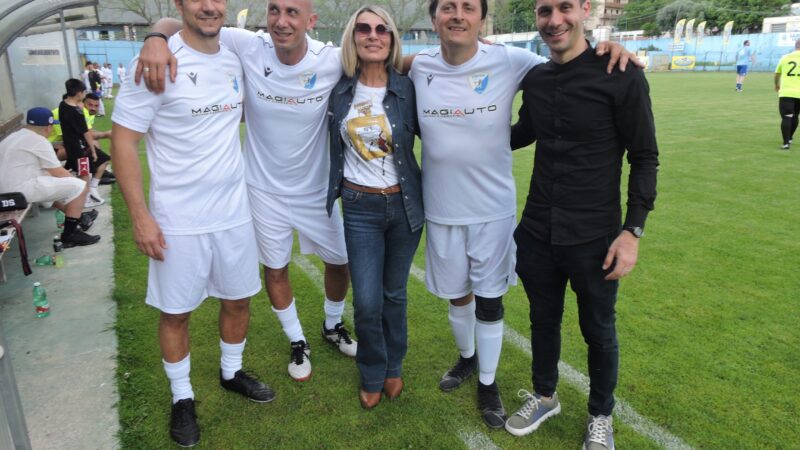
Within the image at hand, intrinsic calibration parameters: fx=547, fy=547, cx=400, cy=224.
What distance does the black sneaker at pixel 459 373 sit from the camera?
135 inches

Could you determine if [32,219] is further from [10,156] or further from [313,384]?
[313,384]

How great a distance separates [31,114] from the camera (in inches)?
259

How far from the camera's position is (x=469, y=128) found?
113 inches

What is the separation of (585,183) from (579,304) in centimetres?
62

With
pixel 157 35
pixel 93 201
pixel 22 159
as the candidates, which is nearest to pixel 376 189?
pixel 157 35

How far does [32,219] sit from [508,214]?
7.18 m

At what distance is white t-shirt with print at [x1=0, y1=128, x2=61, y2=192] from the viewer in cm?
613

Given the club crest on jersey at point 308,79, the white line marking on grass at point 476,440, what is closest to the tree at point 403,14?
the club crest on jersey at point 308,79

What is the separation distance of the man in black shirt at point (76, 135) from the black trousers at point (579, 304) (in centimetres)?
759

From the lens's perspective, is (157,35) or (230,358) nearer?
(157,35)

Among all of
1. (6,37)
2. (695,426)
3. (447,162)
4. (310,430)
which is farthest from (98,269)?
(695,426)

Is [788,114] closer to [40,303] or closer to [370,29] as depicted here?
[370,29]

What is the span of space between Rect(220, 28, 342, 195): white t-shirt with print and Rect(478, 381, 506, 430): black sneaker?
162cm

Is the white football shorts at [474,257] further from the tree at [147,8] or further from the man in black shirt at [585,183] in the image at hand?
the tree at [147,8]
